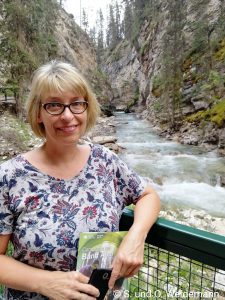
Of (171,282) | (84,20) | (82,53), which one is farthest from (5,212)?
(84,20)

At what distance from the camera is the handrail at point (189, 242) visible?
56.2 inches

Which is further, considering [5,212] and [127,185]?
[127,185]

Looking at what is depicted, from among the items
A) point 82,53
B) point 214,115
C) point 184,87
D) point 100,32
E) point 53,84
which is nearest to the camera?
point 53,84

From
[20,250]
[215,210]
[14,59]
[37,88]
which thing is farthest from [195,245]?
[14,59]

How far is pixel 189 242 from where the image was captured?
4.93 ft

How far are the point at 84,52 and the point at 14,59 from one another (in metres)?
27.8

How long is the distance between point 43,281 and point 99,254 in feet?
0.93

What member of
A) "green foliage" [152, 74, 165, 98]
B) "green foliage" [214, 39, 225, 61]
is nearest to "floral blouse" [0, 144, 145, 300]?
"green foliage" [214, 39, 225, 61]

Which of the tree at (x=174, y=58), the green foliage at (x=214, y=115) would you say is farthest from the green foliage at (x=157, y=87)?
the green foliage at (x=214, y=115)

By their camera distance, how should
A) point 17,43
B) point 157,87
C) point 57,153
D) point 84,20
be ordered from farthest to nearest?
1. point 84,20
2. point 157,87
3. point 17,43
4. point 57,153

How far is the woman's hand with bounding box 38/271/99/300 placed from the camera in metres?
1.43

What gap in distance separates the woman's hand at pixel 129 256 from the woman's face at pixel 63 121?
23.8 inches

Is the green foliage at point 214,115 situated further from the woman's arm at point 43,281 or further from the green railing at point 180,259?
the woman's arm at point 43,281

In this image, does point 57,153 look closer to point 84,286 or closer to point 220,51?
point 84,286
